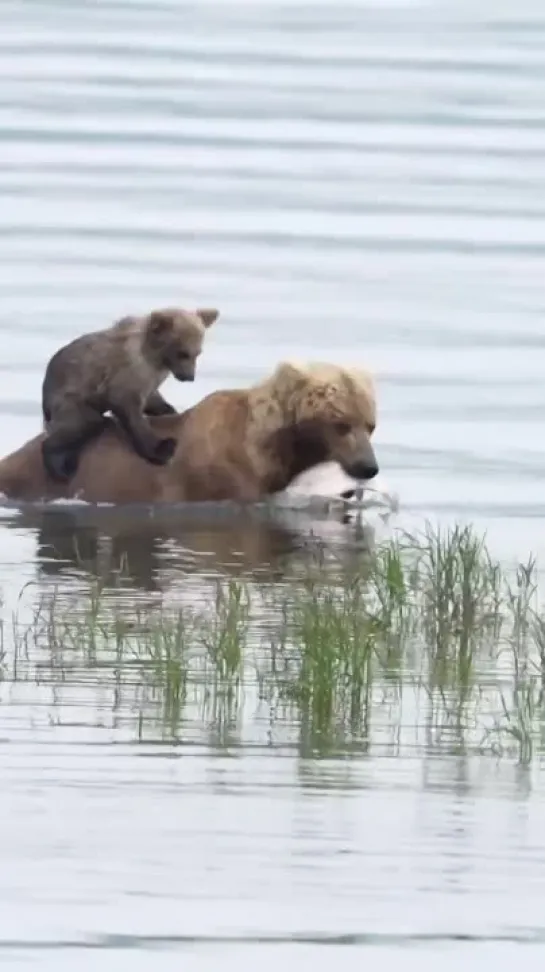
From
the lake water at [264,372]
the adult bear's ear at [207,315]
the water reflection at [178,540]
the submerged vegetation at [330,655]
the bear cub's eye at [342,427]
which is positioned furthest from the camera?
the adult bear's ear at [207,315]

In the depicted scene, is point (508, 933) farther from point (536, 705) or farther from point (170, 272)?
point (170, 272)

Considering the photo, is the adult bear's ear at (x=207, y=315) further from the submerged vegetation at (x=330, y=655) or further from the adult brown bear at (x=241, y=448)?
the submerged vegetation at (x=330, y=655)

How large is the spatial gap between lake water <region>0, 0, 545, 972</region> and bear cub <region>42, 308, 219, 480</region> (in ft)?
1.32

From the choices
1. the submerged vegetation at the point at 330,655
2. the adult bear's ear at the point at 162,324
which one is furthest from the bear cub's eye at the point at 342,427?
the submerged vegetation at the point at 330,655

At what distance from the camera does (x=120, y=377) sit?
1486cm

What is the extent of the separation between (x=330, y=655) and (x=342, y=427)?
4.38 meters

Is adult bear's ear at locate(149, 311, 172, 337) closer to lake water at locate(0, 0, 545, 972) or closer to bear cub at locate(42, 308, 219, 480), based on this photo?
bear cub at locate(42, 308, 219, 480)

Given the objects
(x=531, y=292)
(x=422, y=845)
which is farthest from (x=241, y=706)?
(x=531, y=292)

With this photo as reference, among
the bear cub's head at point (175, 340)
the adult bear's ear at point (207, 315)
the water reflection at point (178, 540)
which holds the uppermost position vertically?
the adult bear's ear at point (207, 315)

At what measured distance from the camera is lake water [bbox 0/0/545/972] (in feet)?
27.7

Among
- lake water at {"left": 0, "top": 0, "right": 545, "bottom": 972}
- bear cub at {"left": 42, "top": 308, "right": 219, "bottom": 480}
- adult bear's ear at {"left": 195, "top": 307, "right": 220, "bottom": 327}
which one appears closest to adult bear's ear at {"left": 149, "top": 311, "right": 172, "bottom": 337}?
bear cub at {"left": 42, "top": 308, "right": 219, "bottom": 480}

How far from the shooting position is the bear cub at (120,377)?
48.6ft

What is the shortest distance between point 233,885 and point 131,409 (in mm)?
6513

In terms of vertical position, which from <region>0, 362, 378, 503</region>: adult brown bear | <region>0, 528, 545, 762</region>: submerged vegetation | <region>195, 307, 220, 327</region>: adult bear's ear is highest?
<region>195, 307, 220, 327</region>: adult bear's ear
